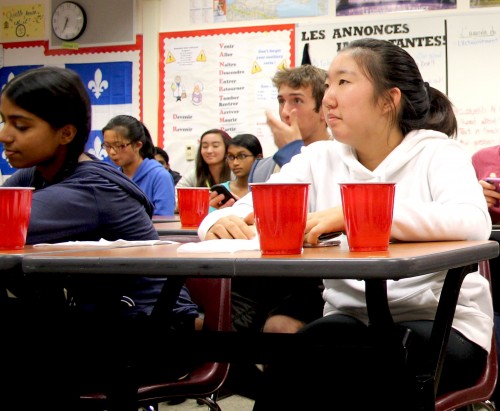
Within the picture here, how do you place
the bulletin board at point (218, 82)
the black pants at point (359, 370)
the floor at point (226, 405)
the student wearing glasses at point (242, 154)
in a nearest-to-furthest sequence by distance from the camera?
the black pants at point (359, 370)
the floor at point (226, 405)
the student wearing glasses at point (242, 154)
the bulletin board at point (218, 82)

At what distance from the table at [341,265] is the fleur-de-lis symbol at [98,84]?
5.56 metres

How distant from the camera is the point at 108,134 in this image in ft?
16.0

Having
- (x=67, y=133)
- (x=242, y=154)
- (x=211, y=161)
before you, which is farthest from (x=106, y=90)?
(x=67, y=133)

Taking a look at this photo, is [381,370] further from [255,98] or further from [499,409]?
[255,98]

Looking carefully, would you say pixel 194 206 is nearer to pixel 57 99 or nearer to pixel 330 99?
pixel 57 99

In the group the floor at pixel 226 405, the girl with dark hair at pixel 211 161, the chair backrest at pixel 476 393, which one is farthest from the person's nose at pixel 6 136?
the girl with dark hair at pixel 211 161

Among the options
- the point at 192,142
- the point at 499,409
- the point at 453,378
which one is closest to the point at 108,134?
the point at 192,142

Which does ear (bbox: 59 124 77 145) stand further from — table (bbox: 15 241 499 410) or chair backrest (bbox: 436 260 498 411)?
chair backrest (bbox: 436 260 498 411)

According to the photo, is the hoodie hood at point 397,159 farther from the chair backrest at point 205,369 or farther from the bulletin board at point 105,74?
the bulletin board at point 105,74

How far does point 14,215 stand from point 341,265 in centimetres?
73

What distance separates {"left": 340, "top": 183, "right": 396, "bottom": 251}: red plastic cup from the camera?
1144 millimetres

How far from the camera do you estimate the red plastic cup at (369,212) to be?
1.14m

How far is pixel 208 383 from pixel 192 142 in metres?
4.82

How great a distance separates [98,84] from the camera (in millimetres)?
Answer: 6652
